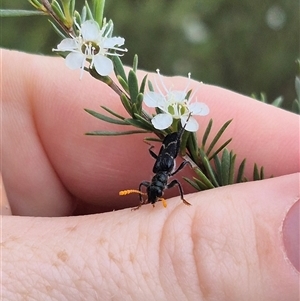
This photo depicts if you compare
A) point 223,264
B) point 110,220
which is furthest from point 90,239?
point 223,264

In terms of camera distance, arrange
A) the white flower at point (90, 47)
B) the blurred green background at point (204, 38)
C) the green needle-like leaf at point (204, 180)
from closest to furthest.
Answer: the white flower at point (90, 47), the green needle-like leaf at point (204, 180), the blurred green background at point (204, 38)

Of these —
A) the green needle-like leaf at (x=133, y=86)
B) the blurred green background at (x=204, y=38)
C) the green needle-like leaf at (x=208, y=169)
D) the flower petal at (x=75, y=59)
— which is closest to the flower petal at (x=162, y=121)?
the green needle-like leaf at (x=133, y=86)

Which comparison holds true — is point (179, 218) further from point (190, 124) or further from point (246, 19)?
point (246, 19)

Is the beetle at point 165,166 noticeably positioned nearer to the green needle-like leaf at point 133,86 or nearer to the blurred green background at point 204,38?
the green needle-like leaf at point 133,86

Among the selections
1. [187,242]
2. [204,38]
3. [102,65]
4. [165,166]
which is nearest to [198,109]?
[165,166]

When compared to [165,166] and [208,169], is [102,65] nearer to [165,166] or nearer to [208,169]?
[165,166]
